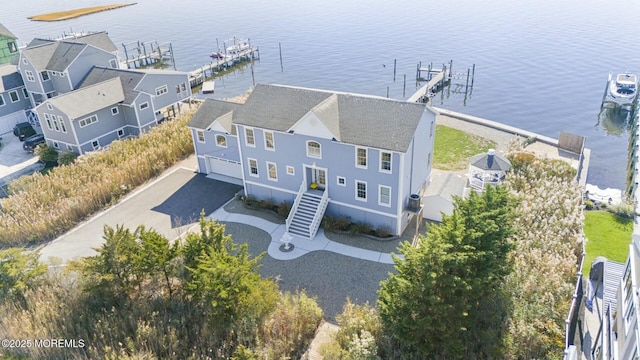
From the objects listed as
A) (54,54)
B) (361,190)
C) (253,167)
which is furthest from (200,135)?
(54,54)

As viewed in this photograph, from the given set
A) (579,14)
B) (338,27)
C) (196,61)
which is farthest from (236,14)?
(579,14)

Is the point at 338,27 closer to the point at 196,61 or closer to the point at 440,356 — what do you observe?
the point at 196,61

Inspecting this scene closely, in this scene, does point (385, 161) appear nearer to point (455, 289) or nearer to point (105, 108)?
point (455, 289)

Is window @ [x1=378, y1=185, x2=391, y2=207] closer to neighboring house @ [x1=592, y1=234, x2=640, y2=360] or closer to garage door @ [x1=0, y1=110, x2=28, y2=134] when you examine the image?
neighboring house @ [x1=592, y1=234, x2=640, y2=360]

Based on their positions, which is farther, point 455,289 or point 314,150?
point 314,150

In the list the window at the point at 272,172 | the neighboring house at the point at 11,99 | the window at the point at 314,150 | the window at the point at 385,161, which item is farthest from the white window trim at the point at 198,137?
the neighboring house at the point at 11,99

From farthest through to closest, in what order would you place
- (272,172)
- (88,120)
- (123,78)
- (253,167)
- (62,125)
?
(123,78) → (88,120) → (62,125) → (253,167) → (272,172)
